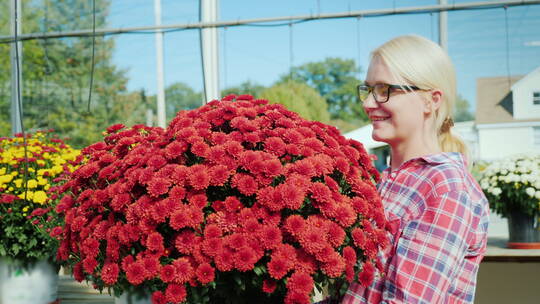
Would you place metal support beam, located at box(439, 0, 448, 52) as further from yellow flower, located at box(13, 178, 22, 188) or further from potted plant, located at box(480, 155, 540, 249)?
yellow flower, located at box(13, 178, 22, 188)

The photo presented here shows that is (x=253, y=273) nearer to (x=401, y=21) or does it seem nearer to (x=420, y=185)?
(x=420, y=185)

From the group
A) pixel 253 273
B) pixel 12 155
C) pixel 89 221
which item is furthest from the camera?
pixel 12 155

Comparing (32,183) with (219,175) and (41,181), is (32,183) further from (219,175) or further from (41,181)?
(219,175)

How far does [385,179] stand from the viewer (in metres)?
1.07

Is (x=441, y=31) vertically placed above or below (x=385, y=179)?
above

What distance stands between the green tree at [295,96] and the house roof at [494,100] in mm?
1350

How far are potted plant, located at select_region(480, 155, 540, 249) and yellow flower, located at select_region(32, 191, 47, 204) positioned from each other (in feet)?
7.82

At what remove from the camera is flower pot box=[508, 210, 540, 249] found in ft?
8.50

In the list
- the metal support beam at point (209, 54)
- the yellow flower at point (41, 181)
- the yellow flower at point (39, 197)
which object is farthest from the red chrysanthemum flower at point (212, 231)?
the metal support beam at point (209, 54)

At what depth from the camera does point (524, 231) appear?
2609mm

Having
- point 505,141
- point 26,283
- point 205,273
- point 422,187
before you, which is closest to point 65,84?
point 26,283

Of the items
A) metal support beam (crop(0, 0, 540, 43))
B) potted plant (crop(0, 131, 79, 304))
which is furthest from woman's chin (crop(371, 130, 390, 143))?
metal support beam (crop(0, 0, 540, 43))

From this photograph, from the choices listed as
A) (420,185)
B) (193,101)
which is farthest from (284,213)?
(193,101)

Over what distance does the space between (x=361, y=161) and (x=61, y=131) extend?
12.1 ft
